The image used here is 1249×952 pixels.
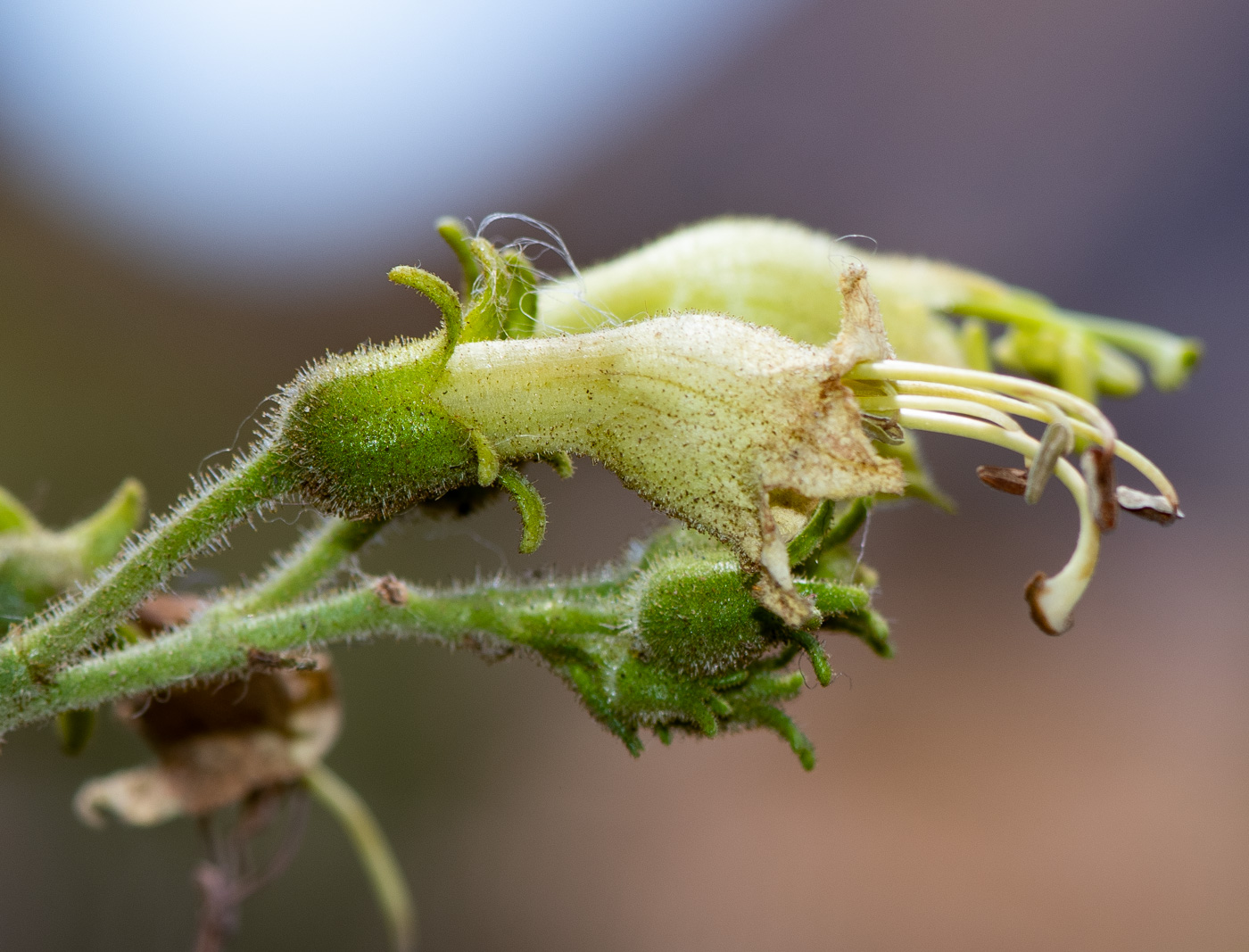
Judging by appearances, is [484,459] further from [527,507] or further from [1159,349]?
[1159,349]

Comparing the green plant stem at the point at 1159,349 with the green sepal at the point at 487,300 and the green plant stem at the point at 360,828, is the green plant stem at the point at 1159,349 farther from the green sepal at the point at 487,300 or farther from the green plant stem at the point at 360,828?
the green plant stem at the point at 360,828

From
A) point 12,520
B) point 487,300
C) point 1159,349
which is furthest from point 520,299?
point 1159,349

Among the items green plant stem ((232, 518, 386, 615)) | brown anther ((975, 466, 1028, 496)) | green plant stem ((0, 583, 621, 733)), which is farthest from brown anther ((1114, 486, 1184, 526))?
green plant stem ((232, 518, 386, 615))

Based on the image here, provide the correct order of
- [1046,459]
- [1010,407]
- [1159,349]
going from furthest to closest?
[1159,349] < [1010,407] < [1046,459]

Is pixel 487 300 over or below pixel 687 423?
over

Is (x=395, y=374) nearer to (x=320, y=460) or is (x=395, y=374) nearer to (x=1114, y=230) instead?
(x=320, y=460)

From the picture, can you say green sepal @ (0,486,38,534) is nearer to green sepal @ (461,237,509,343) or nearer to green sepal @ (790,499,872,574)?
green sepal @ (461,237,509,343)

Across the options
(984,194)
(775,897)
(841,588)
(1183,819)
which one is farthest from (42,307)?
(1183,819)
